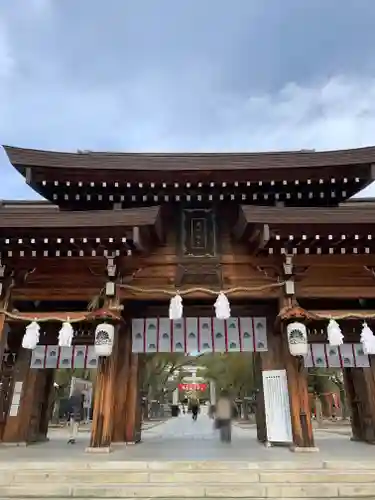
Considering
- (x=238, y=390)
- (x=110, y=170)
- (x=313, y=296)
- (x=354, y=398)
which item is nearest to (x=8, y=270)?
(x=110, y=170)

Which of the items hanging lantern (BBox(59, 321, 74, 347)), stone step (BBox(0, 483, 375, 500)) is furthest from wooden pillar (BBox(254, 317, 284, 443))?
hanging lantern (BBox(59, 321, 74, 347))

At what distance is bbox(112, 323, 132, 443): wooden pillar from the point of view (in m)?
9.99

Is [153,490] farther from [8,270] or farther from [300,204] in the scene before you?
[300,204]

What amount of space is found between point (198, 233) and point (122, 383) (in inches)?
176

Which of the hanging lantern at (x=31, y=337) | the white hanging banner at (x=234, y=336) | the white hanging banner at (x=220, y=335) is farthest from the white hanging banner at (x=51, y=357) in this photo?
the white hanging banner at (x=234, y=336)

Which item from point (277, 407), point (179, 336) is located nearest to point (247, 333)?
point (179, 336)

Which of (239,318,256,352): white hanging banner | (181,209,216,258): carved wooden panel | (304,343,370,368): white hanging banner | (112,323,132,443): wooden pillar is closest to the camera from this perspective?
(112,323,132,443): wooden pillar

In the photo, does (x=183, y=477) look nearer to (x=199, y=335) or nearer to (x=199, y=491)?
(x=199, y=491)

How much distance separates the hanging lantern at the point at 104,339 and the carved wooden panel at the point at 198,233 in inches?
109

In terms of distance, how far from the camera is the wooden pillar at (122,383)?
999cm

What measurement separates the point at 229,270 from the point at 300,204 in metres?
2.98

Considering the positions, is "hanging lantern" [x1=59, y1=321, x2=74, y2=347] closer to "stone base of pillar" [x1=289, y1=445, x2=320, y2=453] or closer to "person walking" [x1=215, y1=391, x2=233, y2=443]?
"stone base of pillar" [x1=289, y1=445, x2=320, y2=453]

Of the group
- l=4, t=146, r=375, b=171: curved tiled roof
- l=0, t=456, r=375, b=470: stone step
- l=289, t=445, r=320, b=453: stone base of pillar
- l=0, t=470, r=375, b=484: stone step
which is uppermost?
l=4, t=146, r=375, b=171: curved tiled roof

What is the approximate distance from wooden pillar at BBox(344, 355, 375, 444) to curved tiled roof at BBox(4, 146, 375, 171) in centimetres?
559
